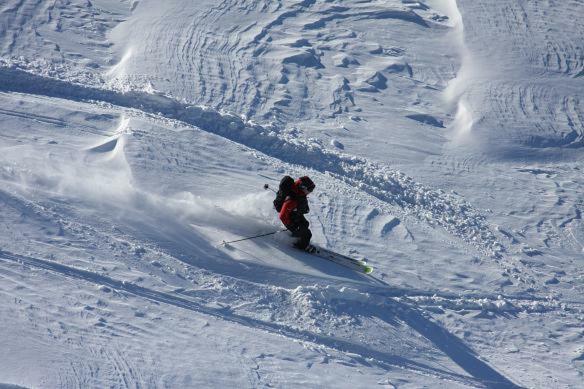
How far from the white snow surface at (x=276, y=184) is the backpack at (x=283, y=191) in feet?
1.92

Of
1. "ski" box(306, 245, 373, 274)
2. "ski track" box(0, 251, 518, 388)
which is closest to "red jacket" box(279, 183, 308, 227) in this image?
"ski" box(306, 245, 373, 274)

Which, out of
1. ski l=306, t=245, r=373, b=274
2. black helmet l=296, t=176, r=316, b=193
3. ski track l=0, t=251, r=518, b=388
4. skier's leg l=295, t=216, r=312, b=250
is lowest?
ski track l=0, t=251, r=518, b=388

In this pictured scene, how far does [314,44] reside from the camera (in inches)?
607

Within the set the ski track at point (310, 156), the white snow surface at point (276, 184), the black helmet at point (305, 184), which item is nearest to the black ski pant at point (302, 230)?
the white snow surface at point (276, 184)

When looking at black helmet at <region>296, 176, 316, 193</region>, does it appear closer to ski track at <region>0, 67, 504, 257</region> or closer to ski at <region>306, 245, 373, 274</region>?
ski at <region>306, 245, 373, 274</region>

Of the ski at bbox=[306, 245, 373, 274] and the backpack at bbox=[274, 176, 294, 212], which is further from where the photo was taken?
the ski at bbox=[306, 245, 373, 274]

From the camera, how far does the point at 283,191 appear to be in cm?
1042

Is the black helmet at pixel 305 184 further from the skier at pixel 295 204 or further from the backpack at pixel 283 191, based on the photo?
the backpack at pixel 283 191

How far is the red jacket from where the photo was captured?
1041 cm

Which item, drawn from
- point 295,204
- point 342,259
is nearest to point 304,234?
point 295,204

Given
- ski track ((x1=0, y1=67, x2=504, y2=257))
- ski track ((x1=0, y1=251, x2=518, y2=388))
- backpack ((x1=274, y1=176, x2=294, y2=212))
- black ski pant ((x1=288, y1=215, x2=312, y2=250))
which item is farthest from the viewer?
ski track ((x1=0, y1=67, x2=504, y2=257))

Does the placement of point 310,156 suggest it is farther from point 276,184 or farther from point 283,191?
point 283,191

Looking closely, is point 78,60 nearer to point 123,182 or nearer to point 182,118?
point 182,118

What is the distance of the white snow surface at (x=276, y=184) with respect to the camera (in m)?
9.38
